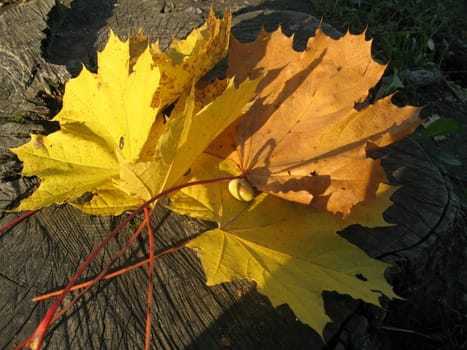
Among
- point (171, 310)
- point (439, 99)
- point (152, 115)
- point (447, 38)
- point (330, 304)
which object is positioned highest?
point (152, 115)

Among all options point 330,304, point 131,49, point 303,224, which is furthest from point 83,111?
point 330,304

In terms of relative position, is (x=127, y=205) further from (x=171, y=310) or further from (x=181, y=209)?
(x=171, y=310)

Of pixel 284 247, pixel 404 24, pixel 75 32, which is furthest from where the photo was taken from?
pixel 404 24

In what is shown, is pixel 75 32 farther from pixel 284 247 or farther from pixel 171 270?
pixel 284 247

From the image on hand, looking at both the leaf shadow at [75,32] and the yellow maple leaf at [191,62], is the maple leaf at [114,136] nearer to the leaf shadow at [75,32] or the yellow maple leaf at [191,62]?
the yellow maple leaf at [191,62]

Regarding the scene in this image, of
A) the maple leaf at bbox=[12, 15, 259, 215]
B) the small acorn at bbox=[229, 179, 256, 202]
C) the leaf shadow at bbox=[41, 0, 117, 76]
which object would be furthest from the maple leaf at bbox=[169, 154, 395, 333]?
the leaf shadow at bbox=[41, 0, 117, 76]

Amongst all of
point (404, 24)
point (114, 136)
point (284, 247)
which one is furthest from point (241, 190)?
point (404, 24)

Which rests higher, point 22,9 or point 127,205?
point 22,9
